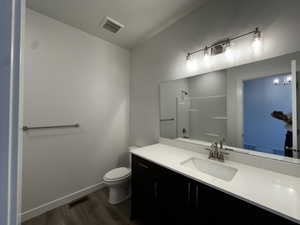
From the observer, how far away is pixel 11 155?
35 centimetres

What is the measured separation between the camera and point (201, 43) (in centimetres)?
165

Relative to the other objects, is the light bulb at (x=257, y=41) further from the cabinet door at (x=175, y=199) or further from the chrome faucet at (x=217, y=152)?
the cabinet door at (x=175, y=199)

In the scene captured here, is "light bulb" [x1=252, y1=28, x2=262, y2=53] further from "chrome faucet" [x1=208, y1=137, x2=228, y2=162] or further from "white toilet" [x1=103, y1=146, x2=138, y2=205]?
"white toilet" [x1=103, y1=146, x2=138, y2=205]

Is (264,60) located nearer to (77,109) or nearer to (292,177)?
(292,177)

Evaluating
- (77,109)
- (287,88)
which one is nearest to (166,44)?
(287,88)

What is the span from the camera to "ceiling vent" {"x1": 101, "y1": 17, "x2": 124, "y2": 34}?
6.15 feet

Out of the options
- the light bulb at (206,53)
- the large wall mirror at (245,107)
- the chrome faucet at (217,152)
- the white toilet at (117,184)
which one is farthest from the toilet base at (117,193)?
the light bulb at (206,53)

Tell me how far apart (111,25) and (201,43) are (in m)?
1.29

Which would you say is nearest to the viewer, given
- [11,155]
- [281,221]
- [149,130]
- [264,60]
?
[11,155]

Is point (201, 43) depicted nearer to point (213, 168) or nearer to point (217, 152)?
point (217, 152)

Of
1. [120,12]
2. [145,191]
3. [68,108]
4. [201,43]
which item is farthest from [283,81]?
[68,108]

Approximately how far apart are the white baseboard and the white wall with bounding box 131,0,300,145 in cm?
101

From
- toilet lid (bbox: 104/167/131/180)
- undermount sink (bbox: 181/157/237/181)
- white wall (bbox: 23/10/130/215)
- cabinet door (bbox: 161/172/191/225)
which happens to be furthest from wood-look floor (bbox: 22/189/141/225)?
undermount sink (bbox: 181/157/237/181)

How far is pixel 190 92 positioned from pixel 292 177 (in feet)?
3.92
